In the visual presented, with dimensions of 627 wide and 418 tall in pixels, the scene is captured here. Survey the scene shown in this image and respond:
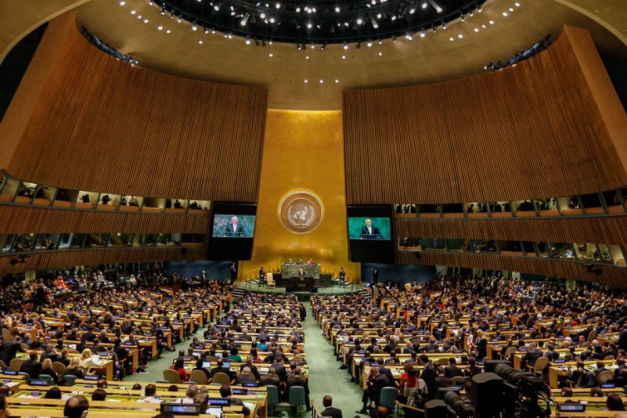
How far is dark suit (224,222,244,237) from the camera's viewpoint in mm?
26016

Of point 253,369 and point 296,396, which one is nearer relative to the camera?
point 296,396

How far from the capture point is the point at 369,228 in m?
26.2

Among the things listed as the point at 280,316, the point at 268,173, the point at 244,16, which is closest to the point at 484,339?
the point at 280,316

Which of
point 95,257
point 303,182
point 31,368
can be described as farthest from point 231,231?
point 31,368

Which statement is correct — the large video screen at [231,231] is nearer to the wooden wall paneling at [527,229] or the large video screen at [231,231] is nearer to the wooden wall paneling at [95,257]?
the wooden wall paneling at [95,257]

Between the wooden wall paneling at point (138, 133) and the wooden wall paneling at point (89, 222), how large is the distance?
48.7 inches

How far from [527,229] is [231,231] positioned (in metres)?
15.4

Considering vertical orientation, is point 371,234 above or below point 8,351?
above

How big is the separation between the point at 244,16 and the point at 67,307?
50.5ft

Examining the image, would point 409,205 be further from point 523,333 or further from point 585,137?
point 523,333

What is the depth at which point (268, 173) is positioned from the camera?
30344 mm

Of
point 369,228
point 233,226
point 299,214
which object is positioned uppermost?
point 299,214

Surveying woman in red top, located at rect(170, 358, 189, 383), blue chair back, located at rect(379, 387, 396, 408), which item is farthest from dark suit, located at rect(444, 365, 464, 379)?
woman in red top, located at rect(170, 358, 189, 383)

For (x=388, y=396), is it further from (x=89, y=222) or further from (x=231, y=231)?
(x=231, y=231)
